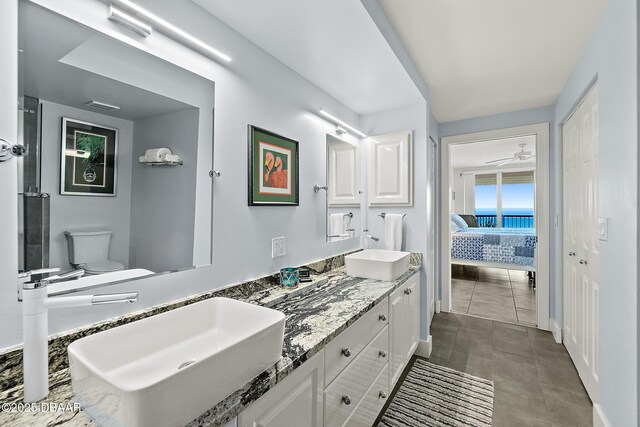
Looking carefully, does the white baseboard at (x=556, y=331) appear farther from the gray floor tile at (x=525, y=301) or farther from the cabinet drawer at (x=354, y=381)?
the cabinet drawer at (x=354, y=381)

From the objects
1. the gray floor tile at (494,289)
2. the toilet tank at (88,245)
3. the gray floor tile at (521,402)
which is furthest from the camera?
the gray floor tile at (494,289)

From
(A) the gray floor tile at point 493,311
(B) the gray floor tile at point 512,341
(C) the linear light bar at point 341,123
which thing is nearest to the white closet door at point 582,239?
(B) the gray floor tile at point 512,341

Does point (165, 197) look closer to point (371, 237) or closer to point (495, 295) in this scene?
point (371, 237)

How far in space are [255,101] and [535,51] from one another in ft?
6.72

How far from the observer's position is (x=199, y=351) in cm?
105

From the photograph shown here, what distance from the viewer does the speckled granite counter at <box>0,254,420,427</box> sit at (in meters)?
0.67

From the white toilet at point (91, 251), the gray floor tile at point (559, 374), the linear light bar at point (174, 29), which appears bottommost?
the gray floor tile at point (559, 374)

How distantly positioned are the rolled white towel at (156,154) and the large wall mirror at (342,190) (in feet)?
4.37

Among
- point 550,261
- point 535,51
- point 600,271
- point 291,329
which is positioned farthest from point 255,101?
point 550,261

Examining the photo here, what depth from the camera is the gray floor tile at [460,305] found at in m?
3.72

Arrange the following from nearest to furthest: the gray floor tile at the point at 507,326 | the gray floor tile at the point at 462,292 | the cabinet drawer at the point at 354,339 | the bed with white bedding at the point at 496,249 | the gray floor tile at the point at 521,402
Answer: the cabinet drawer at the point at 354,339, the gray floor tile at the point at 521,402, the gray floor tile at the point at 507,326, the gray floor tile at the point at 462,292, the bed with white bedding at the point at 496,249

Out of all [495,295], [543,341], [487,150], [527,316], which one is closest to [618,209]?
[543,341]

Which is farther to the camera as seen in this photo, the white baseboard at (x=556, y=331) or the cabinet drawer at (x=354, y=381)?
the white baseboard at (x=556, y=331)

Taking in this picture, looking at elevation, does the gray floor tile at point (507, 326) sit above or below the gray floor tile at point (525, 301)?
below
